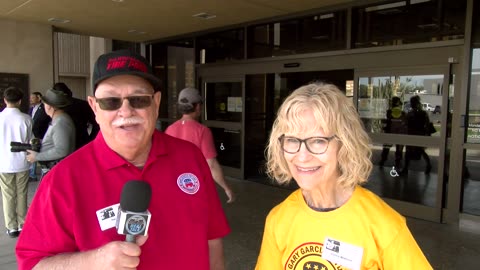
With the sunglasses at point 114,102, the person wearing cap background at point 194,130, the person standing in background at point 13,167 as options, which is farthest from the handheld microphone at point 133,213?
the person standing in background at point 13,167

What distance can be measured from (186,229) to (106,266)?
48 centimetres

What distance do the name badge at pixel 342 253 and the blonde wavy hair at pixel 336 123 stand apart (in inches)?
9.9

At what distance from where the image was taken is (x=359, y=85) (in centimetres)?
597

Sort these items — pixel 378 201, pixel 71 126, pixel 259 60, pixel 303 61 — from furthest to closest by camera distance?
pixel 259 60
pixel 303 61
pixel 71 126
pixel 378 201

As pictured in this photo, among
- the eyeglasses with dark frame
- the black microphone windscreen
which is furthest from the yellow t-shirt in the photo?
the black microphone windscreen

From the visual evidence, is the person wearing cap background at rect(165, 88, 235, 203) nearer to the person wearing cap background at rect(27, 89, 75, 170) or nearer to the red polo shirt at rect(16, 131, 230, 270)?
the person wearing cap background at rect(27, 89, 75, 170)

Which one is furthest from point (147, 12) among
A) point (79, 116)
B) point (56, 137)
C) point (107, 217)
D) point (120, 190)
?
point (107, 217)

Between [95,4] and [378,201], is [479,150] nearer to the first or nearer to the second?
[378,201]

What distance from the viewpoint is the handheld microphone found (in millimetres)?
1170

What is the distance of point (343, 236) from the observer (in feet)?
4.93

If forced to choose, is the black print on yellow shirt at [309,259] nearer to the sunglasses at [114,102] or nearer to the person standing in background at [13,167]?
the sunglasses at [114,102]

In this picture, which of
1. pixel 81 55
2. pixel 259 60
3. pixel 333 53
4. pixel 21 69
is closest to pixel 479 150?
pixel 333 53

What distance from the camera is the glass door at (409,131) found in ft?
A: 17.1

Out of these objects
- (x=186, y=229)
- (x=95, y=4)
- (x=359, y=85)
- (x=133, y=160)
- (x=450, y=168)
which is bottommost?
(x=450, y=168)
